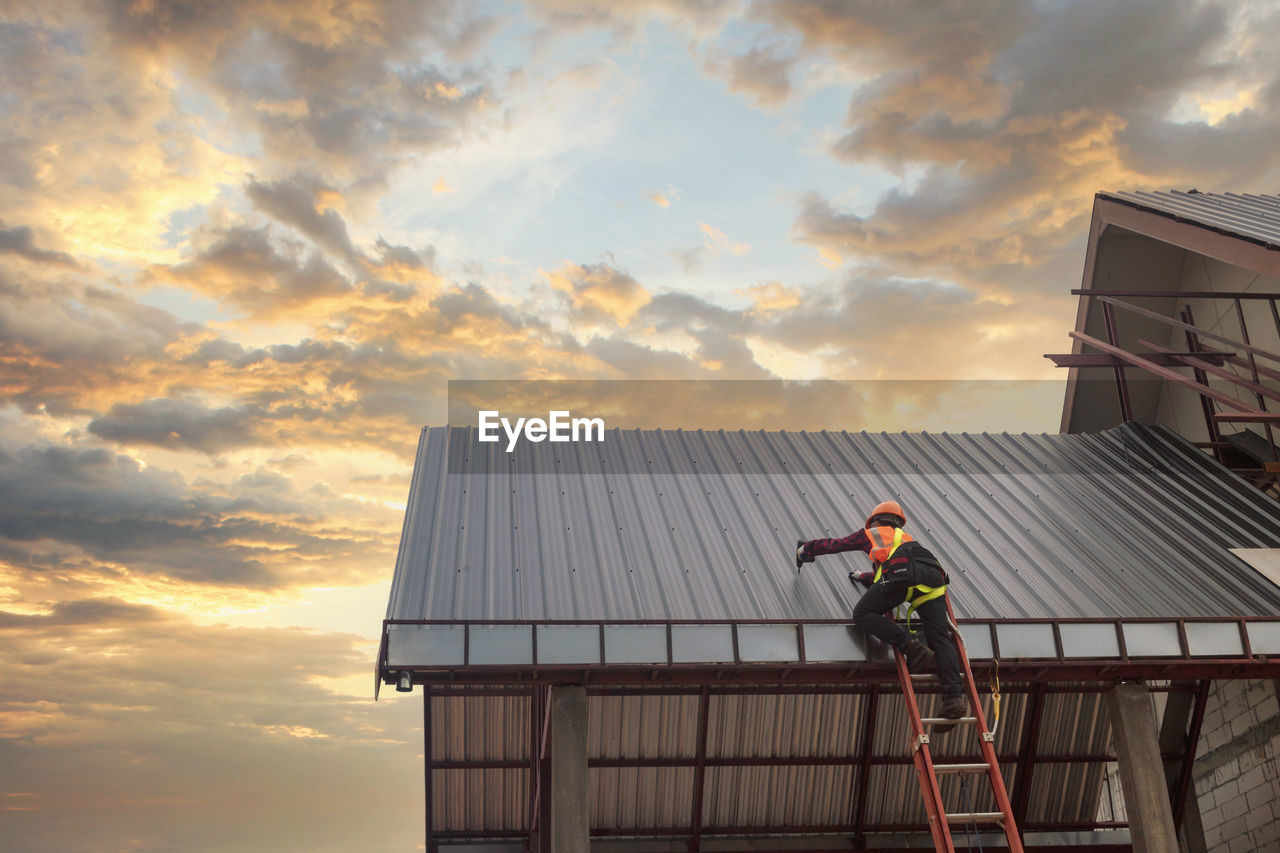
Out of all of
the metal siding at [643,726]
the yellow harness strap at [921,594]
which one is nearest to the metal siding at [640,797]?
the metal siding at [643,726]

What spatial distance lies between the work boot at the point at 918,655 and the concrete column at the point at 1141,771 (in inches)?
128

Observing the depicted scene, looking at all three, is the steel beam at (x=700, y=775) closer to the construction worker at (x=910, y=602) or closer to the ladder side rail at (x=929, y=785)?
the construction worker at (x=910, y=602)

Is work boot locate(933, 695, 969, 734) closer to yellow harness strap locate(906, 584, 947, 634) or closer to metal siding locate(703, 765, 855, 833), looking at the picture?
yellow harness strap locate(906, 584, 947, 634)

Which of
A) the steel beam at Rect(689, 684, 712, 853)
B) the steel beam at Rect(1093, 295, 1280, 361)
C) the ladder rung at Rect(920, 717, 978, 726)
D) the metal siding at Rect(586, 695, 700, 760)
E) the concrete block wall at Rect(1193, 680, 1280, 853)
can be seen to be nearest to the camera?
Result: the ladder rung at Rect(920, 717, 978, 726)

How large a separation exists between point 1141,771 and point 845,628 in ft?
14.3

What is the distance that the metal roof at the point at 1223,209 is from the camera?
19980mm

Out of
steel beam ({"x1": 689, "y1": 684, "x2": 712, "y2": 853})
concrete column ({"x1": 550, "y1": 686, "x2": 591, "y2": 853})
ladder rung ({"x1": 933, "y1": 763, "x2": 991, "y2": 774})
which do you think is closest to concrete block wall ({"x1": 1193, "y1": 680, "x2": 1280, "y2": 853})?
ladder rung ({"x1": 933, "y1": 763, "x2": 991, "y2": 774})

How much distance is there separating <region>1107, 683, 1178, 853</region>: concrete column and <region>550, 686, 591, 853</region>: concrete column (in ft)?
23.4

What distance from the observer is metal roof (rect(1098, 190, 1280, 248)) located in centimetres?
1998

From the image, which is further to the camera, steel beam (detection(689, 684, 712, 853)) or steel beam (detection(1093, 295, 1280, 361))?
steel beam (detection(1093, 295, 1280, 361))

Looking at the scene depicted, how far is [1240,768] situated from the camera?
59.6 feet

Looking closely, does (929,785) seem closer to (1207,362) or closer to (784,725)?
(784,725)

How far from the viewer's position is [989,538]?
59.6 ft

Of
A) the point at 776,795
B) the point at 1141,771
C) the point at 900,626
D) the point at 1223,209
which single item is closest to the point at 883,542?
the point at 900,626
